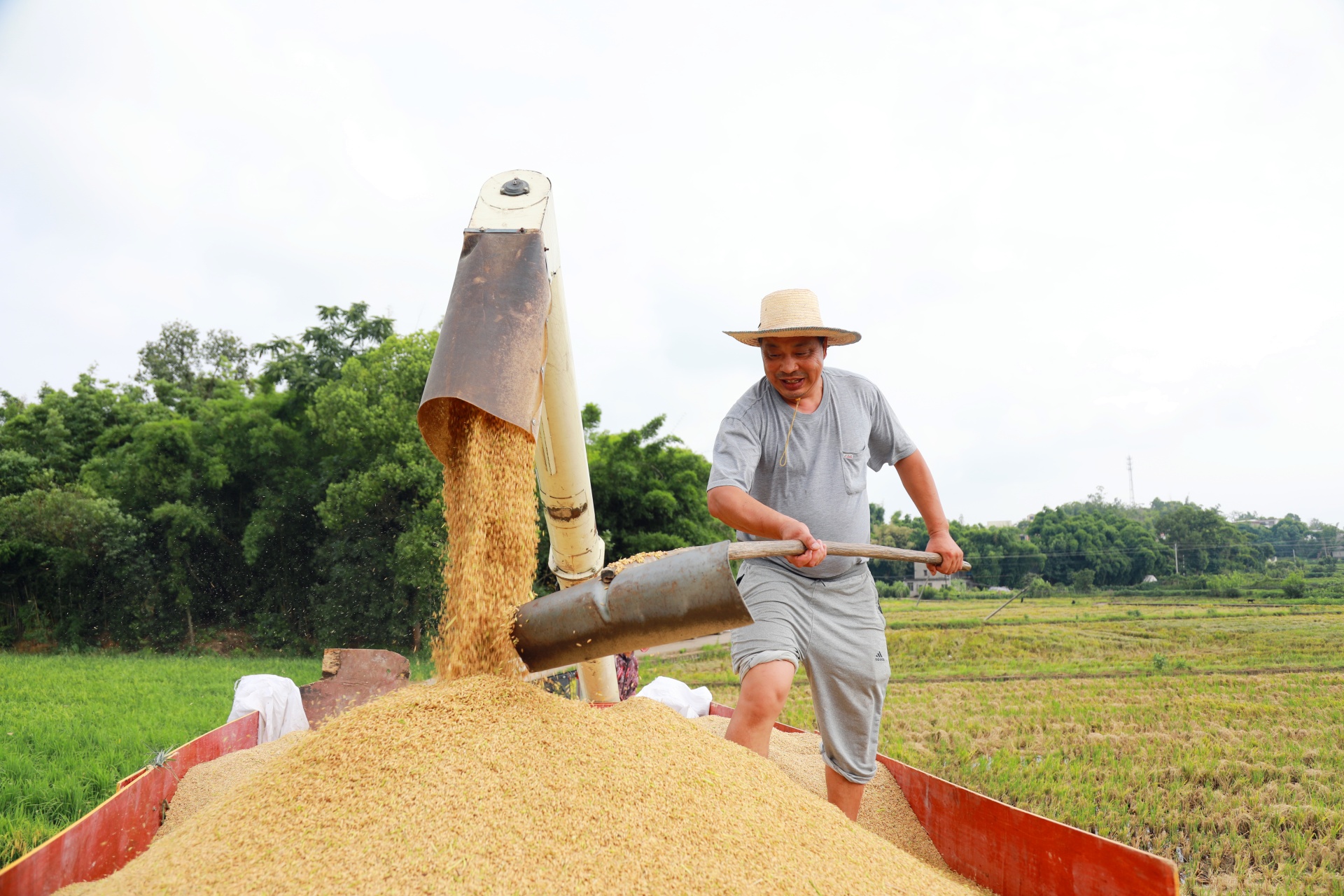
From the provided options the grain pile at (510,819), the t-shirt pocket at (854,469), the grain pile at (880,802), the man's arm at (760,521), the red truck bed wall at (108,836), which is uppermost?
the t-shirt pocket at (854,469)

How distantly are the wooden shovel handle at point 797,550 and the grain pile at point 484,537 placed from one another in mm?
638

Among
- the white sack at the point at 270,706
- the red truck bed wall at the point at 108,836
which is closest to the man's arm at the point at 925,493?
the red truck bed wall at the point at 108,836

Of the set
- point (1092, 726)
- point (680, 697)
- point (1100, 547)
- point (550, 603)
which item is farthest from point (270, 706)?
point (1100, 547)

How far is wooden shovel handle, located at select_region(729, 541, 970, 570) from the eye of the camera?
197cm

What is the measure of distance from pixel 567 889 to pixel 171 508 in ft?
50.8

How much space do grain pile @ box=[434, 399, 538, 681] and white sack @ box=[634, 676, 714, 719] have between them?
182 cm

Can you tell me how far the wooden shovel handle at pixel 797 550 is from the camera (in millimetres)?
1969

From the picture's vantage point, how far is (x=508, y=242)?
2129 millimetres

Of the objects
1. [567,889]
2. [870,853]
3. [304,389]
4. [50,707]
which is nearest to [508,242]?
[567,889]

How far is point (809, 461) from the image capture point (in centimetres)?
246

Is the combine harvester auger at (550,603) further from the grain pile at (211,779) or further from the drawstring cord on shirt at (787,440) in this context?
the drawstring cord on shirt at (787,440)

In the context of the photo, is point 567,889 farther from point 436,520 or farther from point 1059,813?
point 436,520

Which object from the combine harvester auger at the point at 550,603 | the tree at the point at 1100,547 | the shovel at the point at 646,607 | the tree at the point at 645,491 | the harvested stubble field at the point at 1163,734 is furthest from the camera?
the tree at the point at 1100,547

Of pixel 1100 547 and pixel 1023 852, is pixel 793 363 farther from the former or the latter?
pixel 1100 547
